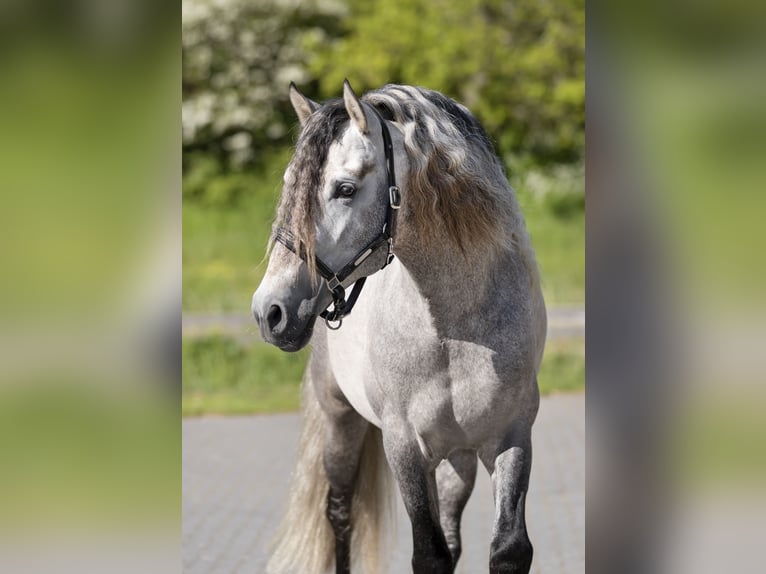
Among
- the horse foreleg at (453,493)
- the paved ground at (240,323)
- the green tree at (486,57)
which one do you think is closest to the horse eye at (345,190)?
the horse foreleg at (453,493)

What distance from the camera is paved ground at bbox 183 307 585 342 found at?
9398 mm

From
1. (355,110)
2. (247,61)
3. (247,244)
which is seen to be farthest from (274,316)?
(247,61)

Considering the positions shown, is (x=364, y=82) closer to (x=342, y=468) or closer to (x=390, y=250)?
(x=342, y=468)

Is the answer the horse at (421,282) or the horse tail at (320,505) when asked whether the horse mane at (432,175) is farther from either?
the horse tail at (320,505)

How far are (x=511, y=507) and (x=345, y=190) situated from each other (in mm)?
953

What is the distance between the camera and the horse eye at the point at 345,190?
7.79 feet

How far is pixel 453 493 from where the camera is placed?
3240 mm
